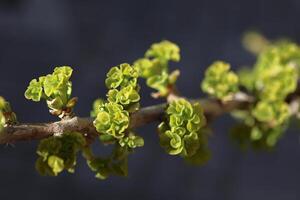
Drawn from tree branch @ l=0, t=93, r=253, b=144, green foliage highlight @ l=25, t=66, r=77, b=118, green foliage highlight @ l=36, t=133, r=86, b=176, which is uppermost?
green foliage highlight @ l=25, t=66, r=77, b=118

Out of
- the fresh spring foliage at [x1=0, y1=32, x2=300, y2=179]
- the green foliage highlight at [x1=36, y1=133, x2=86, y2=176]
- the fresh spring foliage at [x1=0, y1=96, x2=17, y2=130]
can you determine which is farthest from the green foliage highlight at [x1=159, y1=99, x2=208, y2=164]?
the fresh spring foliage at [x1=0, y1=96, x2=17, y2=130]

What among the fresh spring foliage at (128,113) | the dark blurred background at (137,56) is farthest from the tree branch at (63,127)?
the dark blurred background at (137,56)

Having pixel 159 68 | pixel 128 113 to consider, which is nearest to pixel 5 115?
pixel 128 113

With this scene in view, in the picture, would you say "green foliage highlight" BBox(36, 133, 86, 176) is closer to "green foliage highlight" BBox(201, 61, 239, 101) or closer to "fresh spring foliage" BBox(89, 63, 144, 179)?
"fresh spring foliage" BBox(89, 63, 144, 179)

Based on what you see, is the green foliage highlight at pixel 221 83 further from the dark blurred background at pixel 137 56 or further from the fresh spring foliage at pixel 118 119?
the dark blurred background at pixel 137 56

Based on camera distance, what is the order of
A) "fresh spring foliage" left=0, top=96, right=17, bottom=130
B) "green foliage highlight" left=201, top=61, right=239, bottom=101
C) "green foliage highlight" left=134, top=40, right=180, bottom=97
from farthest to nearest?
"green foliage highlight" left=201, top=61, right=239, bottom=101, "green foliage highlight" left=134, top=40, right=180, bottom=97, "fresh spring foliage" left=0, top=96, right=17, bottom=130

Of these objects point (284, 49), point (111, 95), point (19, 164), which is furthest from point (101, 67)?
point (111, 95)

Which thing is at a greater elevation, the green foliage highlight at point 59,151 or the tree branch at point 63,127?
the tree branch at point 63,127
